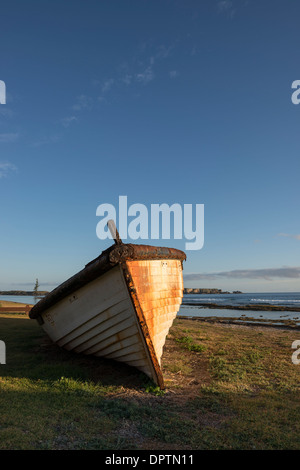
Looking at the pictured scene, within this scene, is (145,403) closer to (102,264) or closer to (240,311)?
(102,264)

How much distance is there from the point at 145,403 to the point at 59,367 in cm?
293

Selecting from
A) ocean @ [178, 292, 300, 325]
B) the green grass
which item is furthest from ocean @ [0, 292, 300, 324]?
the green grass

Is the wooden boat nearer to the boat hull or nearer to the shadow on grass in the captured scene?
the boat hull

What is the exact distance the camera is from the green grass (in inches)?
163

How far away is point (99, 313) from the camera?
6570mm

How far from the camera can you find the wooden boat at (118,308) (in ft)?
20.3

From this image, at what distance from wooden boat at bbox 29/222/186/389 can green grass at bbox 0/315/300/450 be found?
2.36ft

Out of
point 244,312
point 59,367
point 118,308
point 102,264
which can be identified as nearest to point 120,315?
point 118,308

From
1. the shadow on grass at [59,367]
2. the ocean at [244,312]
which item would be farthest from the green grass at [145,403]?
the ocean at [244,312]

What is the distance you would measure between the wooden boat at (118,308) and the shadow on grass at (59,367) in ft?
1.55

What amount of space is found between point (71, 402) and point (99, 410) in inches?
23.7

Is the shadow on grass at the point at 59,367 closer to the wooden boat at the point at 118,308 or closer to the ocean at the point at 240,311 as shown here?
the wooden boat at the point at 118,308
